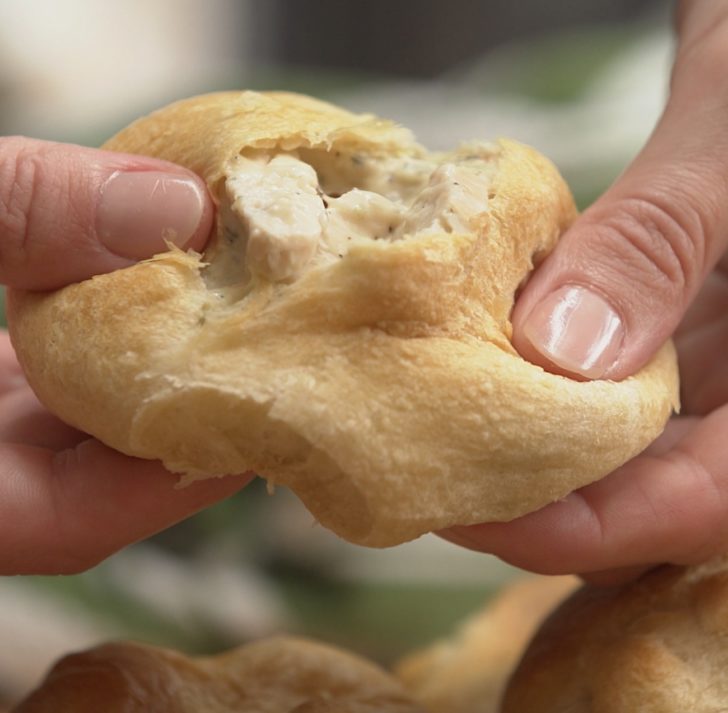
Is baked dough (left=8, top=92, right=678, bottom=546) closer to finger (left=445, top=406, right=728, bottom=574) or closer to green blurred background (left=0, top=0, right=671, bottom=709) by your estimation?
finger (left=445, top=406, right=728, bottom=574)

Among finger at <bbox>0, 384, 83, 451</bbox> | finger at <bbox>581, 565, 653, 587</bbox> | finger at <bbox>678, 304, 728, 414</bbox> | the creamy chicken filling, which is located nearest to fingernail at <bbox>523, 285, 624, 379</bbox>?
the creamy chicken filling

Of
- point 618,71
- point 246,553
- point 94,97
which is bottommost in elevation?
point 246,553

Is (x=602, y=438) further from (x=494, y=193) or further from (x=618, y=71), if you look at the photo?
(x=618, y=71)

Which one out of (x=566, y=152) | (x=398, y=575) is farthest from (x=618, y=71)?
(x=398, y=575)

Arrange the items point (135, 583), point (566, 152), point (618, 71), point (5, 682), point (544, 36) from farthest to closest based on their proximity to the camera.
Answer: point (544, 36) < point (618, 71) < point (566, 152) < point (135, 583) < point (5, 682)

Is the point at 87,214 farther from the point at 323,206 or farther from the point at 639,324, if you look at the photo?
the point at 639,324

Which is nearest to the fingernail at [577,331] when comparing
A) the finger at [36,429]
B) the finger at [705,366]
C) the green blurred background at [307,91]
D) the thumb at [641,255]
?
the thumb at [641,255]
